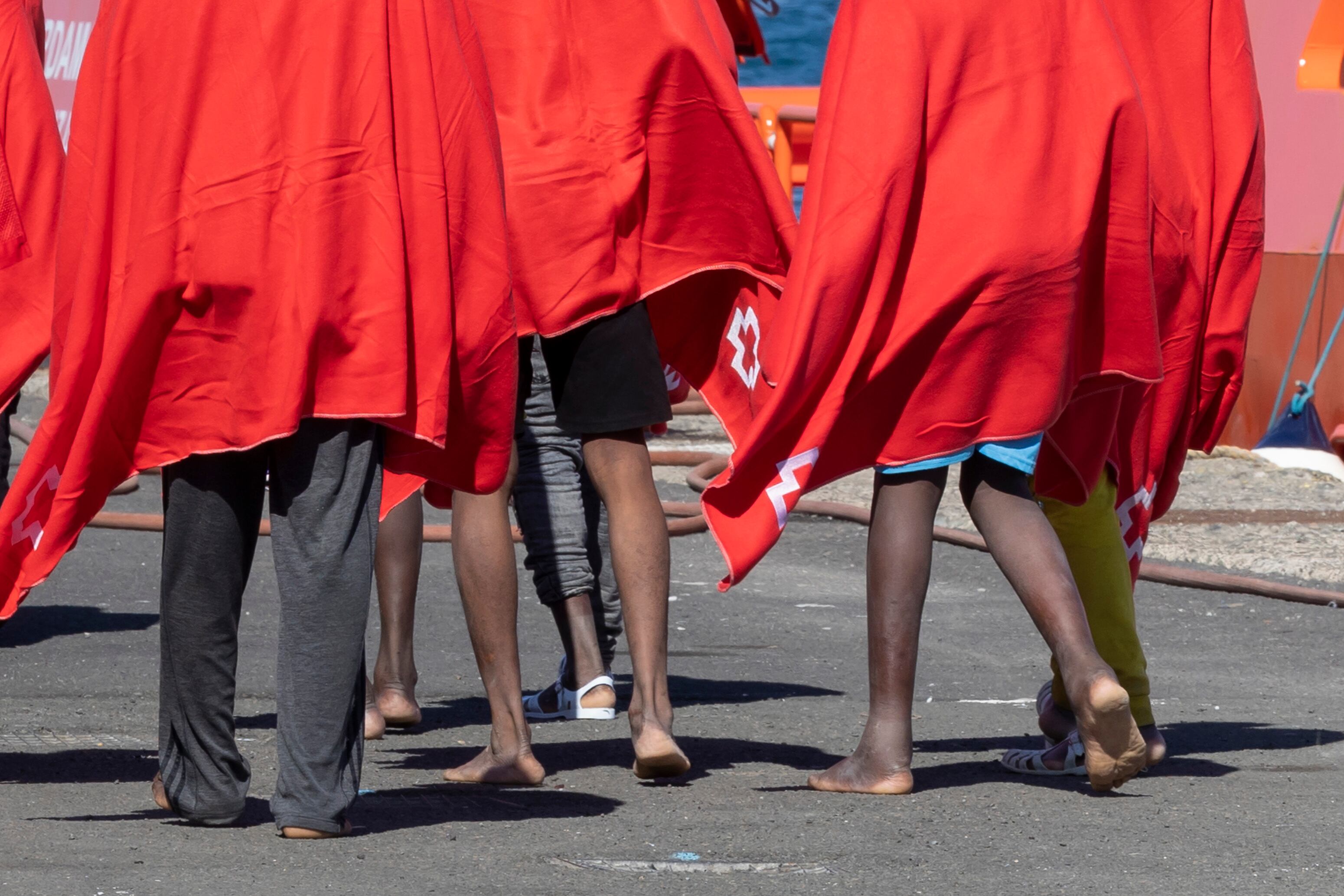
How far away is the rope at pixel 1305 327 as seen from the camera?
10.6 m

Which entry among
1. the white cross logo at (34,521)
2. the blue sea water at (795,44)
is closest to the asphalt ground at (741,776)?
the white cross logo at (34,521)

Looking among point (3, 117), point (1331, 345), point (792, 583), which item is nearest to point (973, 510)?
point (3, 117)

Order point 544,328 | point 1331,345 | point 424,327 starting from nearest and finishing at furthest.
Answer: point 424,327 → point 544,328 → point 1331,345

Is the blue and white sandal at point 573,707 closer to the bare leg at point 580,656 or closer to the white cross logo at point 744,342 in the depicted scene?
the bare leg at point 580,656

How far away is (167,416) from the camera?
11.9 ft

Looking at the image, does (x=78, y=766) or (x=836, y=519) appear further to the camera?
(x=836, y=519)

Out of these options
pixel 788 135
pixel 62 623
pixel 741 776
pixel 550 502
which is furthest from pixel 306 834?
pixel 788 135

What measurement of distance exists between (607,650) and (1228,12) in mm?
2160

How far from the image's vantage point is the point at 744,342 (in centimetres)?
466

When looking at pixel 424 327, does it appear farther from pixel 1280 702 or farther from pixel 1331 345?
pixel 1331 345

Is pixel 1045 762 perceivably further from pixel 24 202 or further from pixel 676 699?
Answer: pixel 24 202

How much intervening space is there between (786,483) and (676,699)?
1.48m

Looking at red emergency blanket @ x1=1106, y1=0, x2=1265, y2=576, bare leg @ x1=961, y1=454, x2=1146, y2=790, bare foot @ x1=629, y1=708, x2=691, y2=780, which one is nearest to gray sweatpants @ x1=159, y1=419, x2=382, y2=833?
bare foot @ x1=629, y1=708, x2=691, y2=780

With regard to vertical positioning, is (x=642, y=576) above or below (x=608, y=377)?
below
